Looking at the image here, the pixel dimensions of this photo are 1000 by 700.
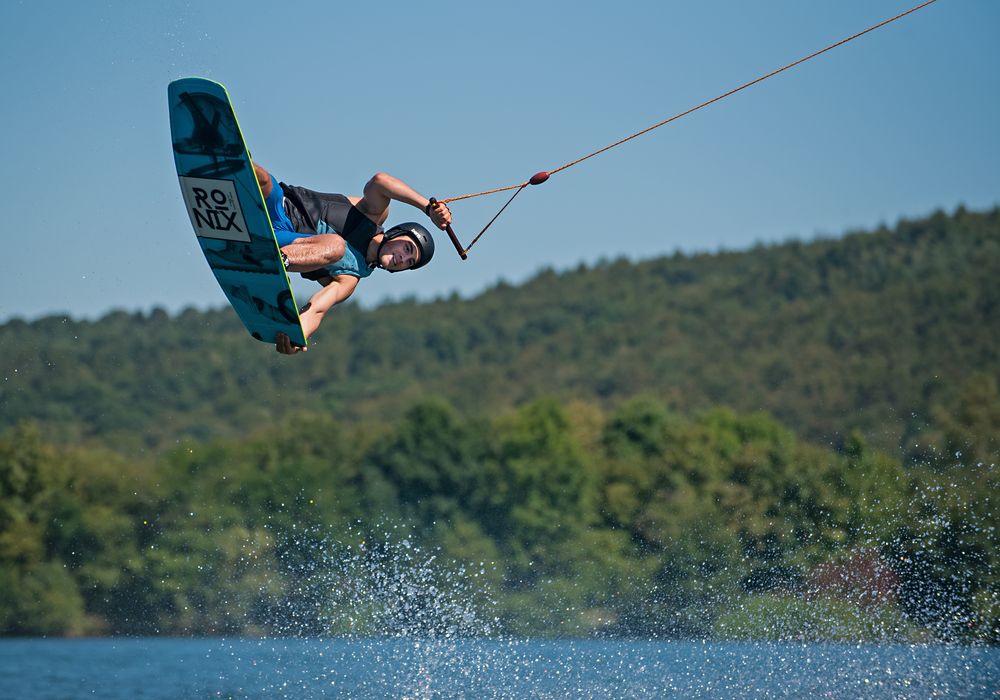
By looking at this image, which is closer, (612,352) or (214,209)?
(214,209)

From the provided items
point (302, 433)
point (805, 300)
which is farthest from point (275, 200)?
point (805, 300)

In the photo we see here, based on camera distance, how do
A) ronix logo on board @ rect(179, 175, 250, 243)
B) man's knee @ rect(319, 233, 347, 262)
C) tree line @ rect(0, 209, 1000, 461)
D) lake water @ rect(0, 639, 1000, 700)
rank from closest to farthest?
ronix logo on board @ rect(179, 175, 250, 243) < man's knee @ rect(319, 233, 347, 262) < lake water @ rect(0, 639, 1000, 700) < tree line @ rect(0, 209, 1000, 461)

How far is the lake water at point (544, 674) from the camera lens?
11.5 meters

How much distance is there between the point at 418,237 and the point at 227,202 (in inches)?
49.6

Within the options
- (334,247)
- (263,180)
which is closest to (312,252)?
(334,247)

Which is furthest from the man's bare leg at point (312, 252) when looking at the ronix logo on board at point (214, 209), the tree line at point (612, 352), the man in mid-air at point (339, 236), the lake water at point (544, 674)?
the tree line at point (612, 352)

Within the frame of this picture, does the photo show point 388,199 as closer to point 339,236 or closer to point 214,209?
point 339,236

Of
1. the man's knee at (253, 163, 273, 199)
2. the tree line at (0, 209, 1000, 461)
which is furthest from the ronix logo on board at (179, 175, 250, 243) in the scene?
the tree line at (0, 209, 1000, 461)

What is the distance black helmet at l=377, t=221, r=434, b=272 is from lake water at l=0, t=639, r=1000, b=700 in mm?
4612

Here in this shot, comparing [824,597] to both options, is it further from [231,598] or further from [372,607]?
[231,598]

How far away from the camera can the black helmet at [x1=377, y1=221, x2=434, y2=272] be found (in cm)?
831

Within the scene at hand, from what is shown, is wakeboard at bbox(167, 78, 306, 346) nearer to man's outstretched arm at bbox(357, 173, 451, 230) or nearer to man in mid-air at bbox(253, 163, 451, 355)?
man in mid-air at bbox(253, 163, 451, 355)

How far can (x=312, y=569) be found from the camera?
32312mm

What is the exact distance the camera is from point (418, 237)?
8.32 meters
